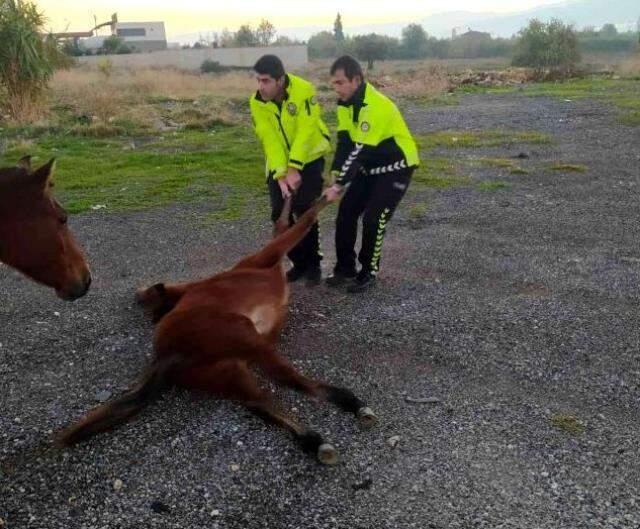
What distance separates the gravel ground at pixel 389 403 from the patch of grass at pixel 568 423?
0.04ft

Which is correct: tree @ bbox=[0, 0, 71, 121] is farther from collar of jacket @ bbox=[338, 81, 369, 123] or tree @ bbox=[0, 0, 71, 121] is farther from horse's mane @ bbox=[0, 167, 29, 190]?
horse's mane @ bbox=[0, 167, 29, 190]

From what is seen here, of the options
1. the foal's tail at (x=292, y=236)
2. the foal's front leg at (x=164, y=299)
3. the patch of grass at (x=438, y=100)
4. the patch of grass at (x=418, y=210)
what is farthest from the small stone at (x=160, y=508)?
the patch of grass at (x=438, y=100)

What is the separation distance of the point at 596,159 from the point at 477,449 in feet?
31.5

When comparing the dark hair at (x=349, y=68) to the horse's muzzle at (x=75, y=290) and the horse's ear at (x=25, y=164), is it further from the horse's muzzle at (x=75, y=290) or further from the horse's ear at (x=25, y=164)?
the horse's muzzle at (x=75, y=290)

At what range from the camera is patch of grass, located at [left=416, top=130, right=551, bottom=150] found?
1356cm

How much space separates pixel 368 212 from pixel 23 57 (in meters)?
13.6

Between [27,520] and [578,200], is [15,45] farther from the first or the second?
[27,520]

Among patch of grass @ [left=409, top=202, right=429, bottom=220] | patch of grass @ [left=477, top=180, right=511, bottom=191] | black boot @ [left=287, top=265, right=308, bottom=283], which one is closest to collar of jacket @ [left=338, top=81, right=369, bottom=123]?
black boot @ [left=287, top=265, right=308, bottom=283]

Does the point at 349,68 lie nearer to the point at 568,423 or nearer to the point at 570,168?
the point at 568,423

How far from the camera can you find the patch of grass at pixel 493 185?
31.5ft

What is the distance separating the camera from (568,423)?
356 centimetres

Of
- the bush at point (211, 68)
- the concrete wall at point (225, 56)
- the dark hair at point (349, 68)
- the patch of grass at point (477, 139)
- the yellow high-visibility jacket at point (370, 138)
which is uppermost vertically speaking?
the concrete wall at point (225, 56)

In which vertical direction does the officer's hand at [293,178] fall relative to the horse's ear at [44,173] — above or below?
below

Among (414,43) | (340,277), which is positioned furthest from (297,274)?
(414,43)
